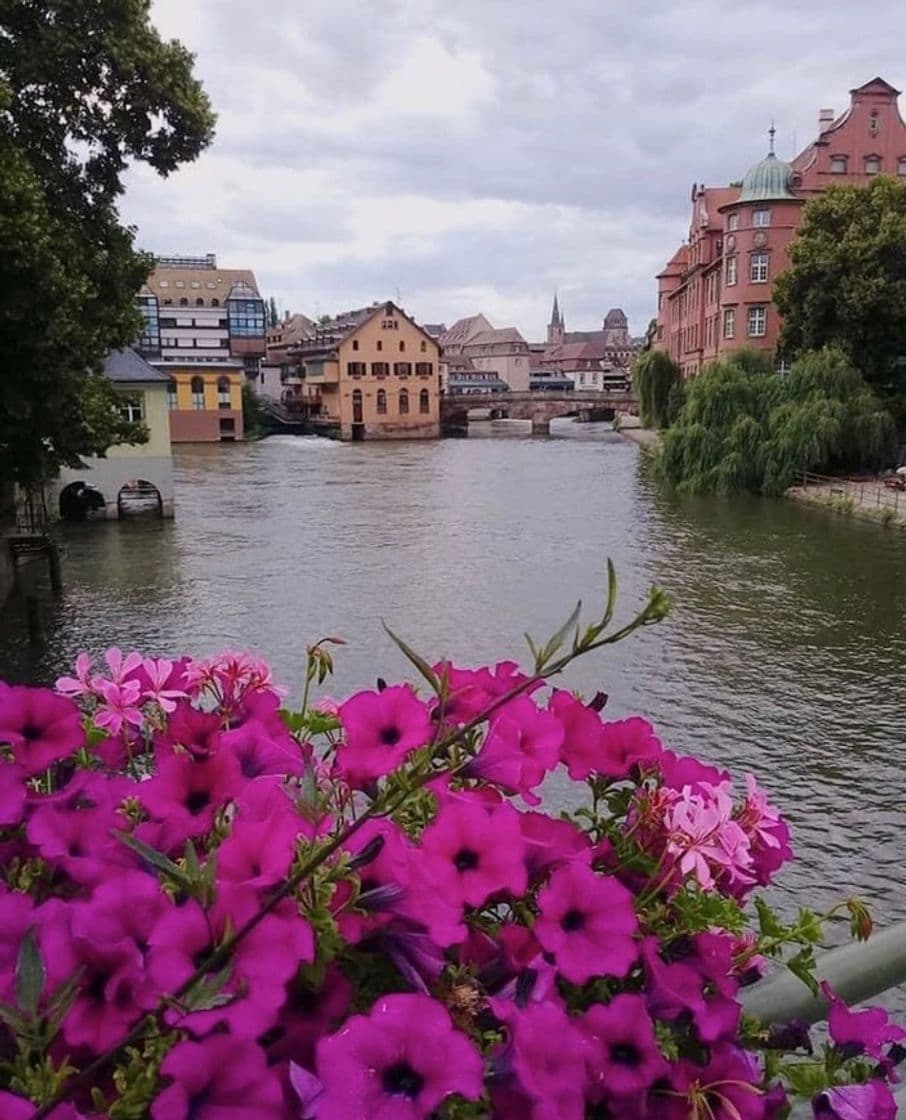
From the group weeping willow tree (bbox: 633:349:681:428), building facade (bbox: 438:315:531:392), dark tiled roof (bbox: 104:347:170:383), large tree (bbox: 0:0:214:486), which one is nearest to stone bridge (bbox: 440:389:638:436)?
weeping willow tree (bbox: 633:349:681:428)

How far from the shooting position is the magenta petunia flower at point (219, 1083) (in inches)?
35.7

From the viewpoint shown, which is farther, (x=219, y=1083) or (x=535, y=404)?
(x=535, y=404)

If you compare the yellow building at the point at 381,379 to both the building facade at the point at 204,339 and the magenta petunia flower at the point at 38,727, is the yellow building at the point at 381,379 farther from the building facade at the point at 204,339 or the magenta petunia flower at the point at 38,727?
the magenta petunia flower at the point at 38,727

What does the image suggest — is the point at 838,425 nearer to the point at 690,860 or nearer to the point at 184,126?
the point at 184,126

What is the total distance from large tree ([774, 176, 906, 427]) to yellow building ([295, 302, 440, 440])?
1682 inches

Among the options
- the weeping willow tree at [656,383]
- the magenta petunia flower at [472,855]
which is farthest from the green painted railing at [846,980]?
the weeping willow tree at [656,383]

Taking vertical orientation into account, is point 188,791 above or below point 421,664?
below

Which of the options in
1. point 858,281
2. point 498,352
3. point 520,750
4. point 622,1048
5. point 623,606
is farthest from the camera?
point 498,352

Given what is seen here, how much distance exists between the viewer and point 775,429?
3177 cm

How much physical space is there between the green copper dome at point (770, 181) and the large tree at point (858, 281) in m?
7.86

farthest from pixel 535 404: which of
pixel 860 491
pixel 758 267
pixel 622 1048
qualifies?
pixel 622 1048

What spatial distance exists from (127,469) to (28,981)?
97.9ft

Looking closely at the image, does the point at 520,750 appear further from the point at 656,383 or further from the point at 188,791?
the point at 656,383

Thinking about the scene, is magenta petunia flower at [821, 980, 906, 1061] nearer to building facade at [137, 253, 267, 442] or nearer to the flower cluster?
the flower cluster
